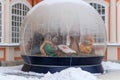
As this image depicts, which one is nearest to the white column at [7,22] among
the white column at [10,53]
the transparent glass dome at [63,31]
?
the white column at [10,53]

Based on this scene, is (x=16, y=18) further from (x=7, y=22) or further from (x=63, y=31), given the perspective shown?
(x=63, y=31)

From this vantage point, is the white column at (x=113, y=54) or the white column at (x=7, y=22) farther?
the white column at (x=113, y=54)

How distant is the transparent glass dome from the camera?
13.1 meters

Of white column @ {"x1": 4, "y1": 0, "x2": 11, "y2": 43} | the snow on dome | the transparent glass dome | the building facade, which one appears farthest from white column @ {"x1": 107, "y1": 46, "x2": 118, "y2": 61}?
the snow on dome

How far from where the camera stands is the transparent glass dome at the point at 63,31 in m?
13.1

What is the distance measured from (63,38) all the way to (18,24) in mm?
5560

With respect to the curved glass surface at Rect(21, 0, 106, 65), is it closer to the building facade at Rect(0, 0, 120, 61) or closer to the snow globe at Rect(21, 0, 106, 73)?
the snow globe at Rect(21, 0, 106, 73)

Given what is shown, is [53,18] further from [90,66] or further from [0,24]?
[0,24]

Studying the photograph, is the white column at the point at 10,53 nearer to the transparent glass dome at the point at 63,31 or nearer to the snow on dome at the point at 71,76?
A: the transparent glass dome at the point at 63,31

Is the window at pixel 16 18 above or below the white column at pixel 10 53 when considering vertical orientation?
above

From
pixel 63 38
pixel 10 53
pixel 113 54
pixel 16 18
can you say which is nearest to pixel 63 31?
pixel 63 38

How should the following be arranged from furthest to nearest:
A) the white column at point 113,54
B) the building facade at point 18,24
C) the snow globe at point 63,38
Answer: the white column at point 113,54, the building facade at point 18,24, the snow globe at point 63,38

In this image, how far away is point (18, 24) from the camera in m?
18.1

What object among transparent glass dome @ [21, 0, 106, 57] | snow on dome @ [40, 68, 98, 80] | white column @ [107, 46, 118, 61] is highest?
transparent glass dome @ [21, 0, 106, 57]
